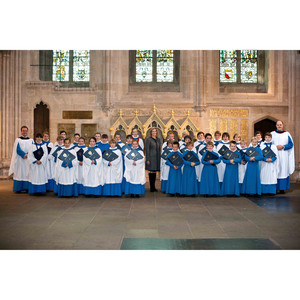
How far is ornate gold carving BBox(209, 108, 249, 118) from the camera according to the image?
50.5 ft

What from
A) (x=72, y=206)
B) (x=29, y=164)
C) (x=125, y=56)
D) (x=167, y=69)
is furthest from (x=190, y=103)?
(x=72, y=206)

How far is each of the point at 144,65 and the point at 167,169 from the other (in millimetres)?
7276

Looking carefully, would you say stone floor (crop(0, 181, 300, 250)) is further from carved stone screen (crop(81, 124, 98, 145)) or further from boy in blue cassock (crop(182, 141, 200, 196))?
carved stone screen (crop(81, 124, 98, 145))

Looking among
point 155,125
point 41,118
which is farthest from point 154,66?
point 41,118

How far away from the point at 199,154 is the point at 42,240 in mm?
6115

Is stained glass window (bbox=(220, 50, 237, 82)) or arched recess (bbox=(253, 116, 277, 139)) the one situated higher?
stained glass window (bbox=(220, 50, 237, 82))

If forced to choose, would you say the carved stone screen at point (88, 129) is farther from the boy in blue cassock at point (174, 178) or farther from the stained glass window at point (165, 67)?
the boy in blue cassock at point (174, 178)

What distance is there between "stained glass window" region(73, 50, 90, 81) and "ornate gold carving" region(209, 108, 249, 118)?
5764 millimetres

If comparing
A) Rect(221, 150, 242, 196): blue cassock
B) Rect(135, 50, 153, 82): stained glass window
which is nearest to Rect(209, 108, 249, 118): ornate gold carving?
Rect(135, 50, 153, 82): stained glass window

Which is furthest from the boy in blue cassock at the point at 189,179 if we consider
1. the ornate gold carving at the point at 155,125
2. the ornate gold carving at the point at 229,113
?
the ornate gold carving at the point at 229,113

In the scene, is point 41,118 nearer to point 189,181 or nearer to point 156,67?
point 156,67

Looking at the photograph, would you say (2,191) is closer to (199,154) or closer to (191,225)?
(199,154)

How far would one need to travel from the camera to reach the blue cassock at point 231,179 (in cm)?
966

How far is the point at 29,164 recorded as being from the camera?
33.9 feet
